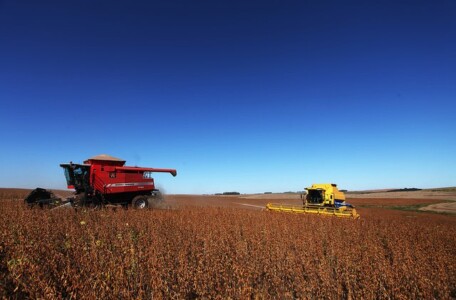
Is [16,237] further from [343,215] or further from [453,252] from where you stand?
[343,215]

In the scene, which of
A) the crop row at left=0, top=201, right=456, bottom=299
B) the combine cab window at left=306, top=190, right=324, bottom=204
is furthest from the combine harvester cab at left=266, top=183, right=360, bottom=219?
the crop row at left=0, top=201, right=456, bottom=299

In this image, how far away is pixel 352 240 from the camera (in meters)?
7.62

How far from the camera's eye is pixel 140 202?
53.3 feet

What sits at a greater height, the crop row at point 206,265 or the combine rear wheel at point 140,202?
the combine rear wheel at point 140,202

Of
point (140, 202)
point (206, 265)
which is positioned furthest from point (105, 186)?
point (206, 265)

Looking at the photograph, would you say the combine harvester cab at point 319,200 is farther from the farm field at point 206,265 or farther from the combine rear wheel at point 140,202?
the combine rear wheel at point 140,202

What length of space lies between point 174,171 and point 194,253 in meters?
13.7

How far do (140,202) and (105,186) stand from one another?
7.16 feet

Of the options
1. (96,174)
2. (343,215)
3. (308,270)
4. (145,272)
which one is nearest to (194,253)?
(145,272)

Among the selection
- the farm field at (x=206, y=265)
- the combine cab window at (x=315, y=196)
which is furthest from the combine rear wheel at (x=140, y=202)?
the combine cab window at (x=315, y=196)

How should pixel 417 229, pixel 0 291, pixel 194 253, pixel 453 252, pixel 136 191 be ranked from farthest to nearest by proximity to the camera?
pixel 136 191 < pixel 417 229 < pixel 453 252 < pixel 194 253 < pixel 0 291

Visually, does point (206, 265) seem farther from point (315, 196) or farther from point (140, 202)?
point (315, 196)

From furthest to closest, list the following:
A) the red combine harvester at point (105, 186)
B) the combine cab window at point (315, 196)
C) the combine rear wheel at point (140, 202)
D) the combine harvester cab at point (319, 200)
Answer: the combine cab window at point (315, 196) < the combine harvester cab at point (319, 200) < the combine rear wheel at point (140, 202) < the red combine harvester at point (105, 186)

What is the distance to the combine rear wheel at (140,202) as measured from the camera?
1589 cm
